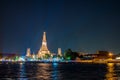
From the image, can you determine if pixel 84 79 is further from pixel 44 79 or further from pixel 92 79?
pixel 44 79

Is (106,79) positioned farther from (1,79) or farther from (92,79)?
(1,79)

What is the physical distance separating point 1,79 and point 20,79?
2960 millimetres

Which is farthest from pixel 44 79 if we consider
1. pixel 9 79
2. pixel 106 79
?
pixel 106 79

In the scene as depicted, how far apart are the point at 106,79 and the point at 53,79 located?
8049 millimetres

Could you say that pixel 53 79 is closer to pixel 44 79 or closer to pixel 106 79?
pixel 44 79

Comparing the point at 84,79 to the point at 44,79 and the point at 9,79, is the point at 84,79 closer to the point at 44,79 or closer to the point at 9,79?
the point at 44,79

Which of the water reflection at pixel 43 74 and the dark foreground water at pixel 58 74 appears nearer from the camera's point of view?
the dark foreground water at pixel 58 74

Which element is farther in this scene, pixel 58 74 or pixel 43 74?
pixel 58 74

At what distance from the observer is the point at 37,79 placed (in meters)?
60.2

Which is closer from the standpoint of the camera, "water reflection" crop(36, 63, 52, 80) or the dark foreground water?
the dark foreground water

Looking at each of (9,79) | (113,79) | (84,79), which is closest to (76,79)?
(84,79)

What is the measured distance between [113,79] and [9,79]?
15501 millimetres

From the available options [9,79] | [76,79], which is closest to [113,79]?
[76,79]

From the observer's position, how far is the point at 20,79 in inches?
2418
